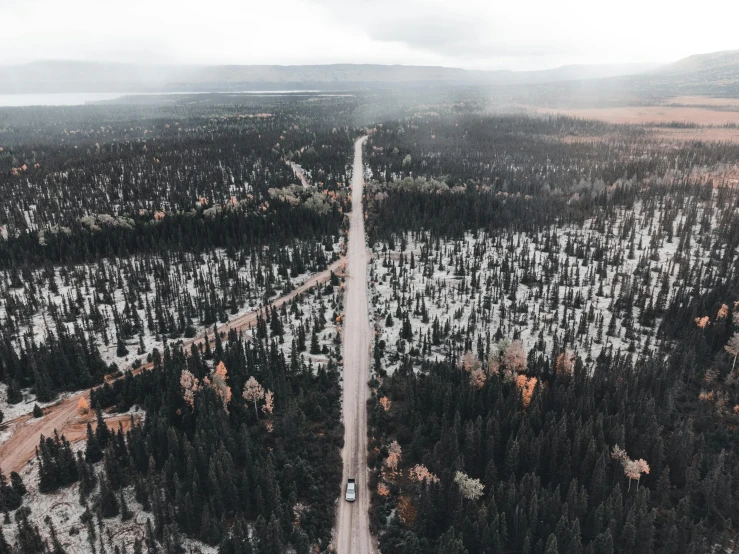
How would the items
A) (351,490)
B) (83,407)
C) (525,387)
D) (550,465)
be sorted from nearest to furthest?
(351,490) → (550,465) → (83,407) → (525,387)

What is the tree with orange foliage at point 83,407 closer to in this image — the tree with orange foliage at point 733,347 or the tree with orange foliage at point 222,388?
the tree with orange foliage at point 222,388

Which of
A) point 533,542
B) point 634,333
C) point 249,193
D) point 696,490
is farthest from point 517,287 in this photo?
point 249,193

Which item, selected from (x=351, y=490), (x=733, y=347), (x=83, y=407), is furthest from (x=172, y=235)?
(x=733, y=347)

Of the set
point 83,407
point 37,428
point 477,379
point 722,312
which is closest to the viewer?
point 37,428

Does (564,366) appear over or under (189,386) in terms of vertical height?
under

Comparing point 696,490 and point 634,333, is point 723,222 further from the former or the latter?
point 696,490

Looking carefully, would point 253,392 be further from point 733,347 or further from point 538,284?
point 733,347

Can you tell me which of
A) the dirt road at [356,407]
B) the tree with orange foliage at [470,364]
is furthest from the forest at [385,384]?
the dirt road at [356,407]

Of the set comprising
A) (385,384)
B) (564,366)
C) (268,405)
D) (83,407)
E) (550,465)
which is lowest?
(550,465)
